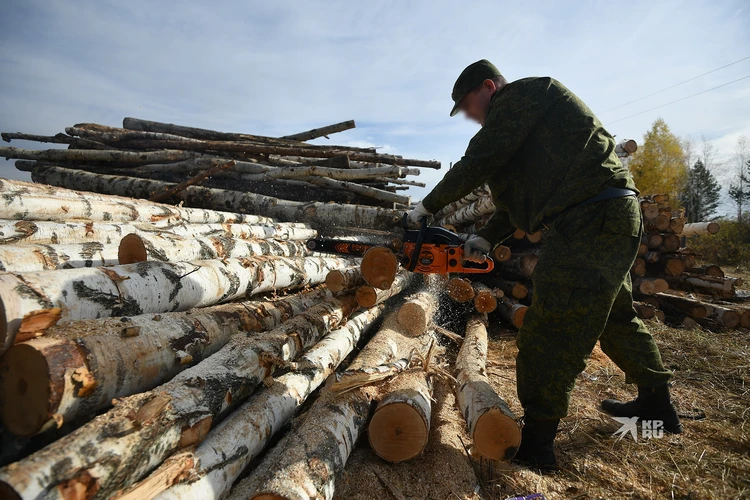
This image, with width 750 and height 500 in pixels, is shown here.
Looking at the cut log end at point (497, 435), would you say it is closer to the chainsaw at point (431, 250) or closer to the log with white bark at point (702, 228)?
the chainsaw at point (431, 250)

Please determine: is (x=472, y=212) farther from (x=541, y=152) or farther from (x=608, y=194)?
(x=608, y=194)

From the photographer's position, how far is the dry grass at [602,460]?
205 cm

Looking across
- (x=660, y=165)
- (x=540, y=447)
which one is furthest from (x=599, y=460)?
(x=660, y=165)

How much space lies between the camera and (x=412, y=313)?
11.8 feet

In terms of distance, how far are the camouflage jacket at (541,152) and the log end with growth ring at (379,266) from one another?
77cm

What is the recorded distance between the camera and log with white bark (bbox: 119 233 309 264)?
2.92 m

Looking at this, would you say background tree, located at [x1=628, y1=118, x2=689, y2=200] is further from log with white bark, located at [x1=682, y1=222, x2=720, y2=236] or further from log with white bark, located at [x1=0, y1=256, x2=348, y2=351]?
log with white bark, located at [x1=0, y1=256, x2=348, y2=351]

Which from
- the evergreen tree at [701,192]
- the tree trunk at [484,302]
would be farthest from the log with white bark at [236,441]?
the evergreen tree at [701,192]

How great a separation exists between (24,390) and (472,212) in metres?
5.50

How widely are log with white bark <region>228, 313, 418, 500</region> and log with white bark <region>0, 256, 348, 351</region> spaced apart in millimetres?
1100

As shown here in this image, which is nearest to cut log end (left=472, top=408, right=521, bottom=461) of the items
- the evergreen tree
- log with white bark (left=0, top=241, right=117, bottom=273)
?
log with white bark (left=0, top=241, right=117, bottom=273)

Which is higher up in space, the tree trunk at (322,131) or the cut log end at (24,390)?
the tree trunk at (322,131)

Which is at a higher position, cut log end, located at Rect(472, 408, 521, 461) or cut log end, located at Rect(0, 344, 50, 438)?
cut log end, located at Rect(0, 344, 50, 438)

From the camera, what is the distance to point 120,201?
455cm
